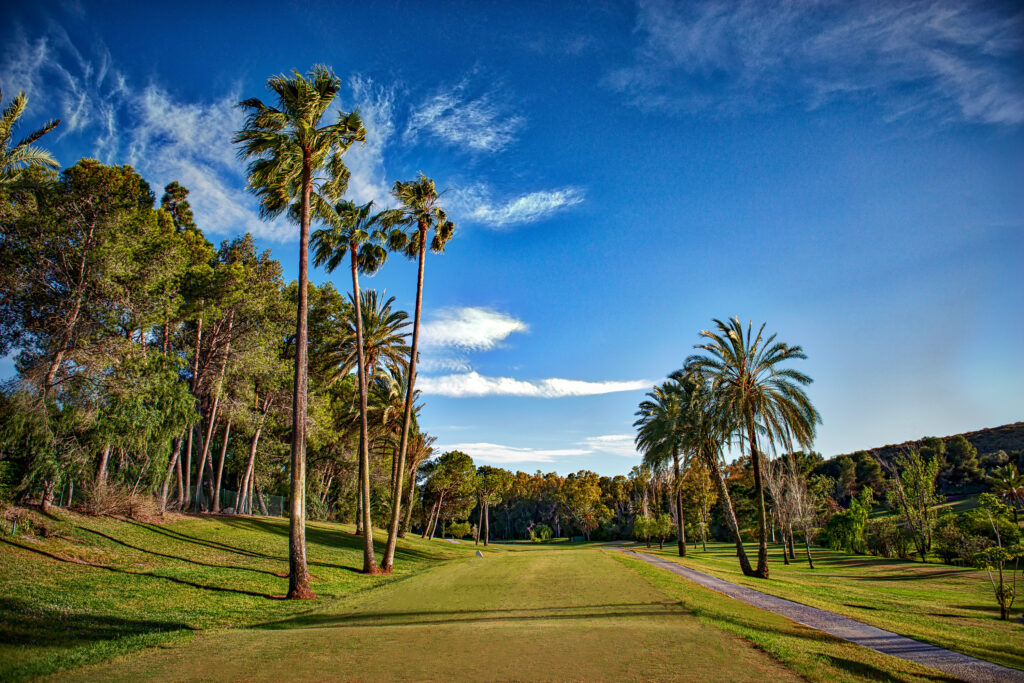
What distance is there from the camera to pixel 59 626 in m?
10.4

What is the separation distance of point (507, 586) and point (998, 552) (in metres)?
16.9

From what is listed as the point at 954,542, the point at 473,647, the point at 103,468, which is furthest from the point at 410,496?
the point at 954,542

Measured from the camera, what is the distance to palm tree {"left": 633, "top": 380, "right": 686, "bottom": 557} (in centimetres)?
3341

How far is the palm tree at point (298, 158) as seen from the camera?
18291 mm

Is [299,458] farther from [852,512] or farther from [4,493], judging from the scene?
[852,512]

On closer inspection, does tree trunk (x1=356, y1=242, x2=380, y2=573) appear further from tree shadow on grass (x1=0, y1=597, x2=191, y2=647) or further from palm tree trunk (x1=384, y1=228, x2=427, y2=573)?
tree shadow on grass (x1=0, y1=597, x2=191, y2=647)

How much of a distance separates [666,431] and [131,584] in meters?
28.5

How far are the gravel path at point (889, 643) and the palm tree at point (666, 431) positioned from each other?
1722 cm

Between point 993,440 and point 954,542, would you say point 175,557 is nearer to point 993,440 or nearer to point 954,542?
point 954,542

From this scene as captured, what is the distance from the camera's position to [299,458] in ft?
59.5

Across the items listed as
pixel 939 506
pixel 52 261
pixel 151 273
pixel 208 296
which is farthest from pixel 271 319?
pixel 939 506

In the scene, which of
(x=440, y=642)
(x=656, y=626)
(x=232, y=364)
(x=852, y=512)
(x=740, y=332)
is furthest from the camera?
(x=852, y=512)

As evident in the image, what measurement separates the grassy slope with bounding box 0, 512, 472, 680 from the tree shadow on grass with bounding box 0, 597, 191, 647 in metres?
0.02

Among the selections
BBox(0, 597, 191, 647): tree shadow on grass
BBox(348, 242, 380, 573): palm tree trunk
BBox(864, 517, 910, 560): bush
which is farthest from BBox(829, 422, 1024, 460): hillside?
BBox(0, 597, 191, 647): tree shadow on grass
